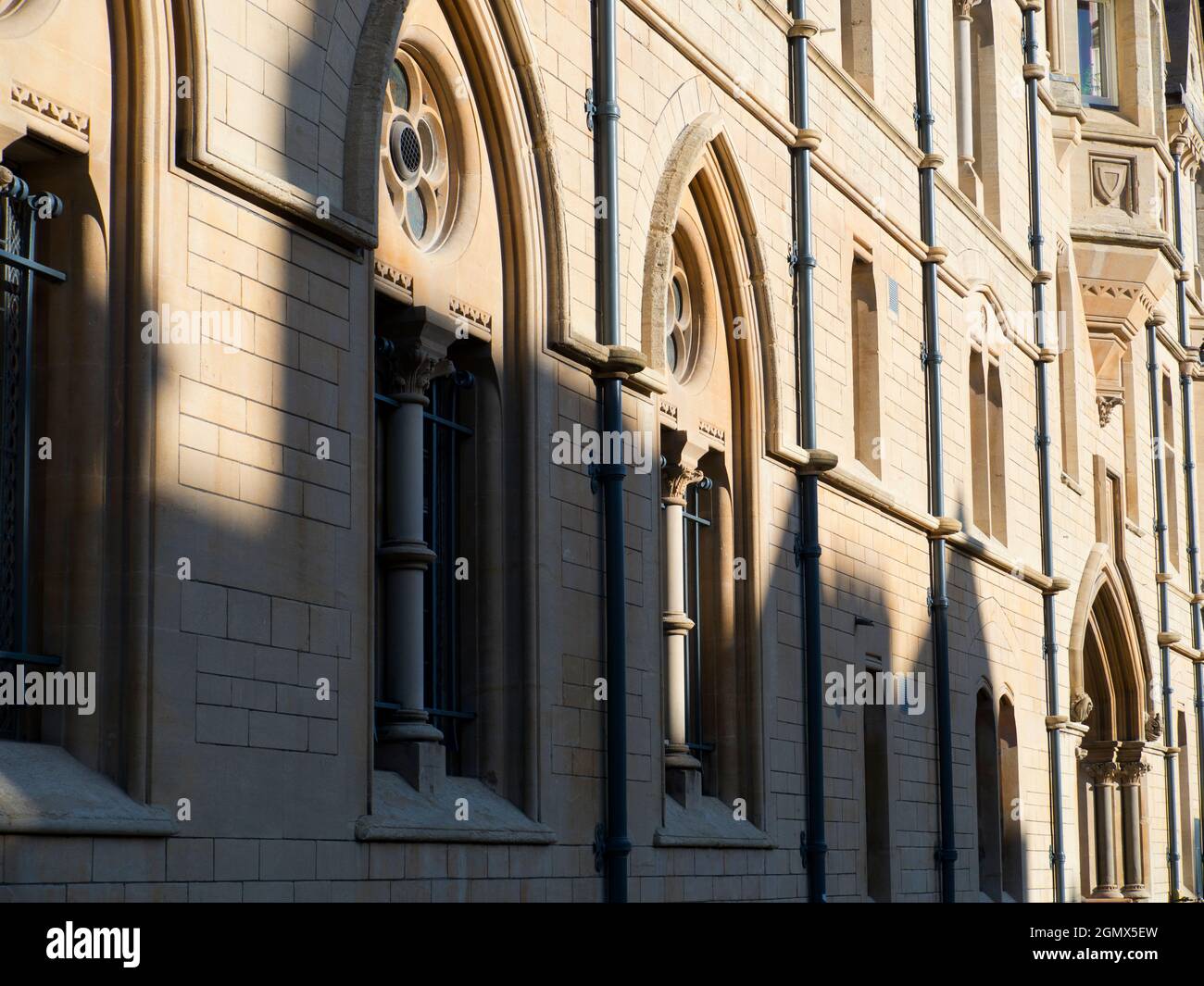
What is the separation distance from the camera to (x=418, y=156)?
12242mm

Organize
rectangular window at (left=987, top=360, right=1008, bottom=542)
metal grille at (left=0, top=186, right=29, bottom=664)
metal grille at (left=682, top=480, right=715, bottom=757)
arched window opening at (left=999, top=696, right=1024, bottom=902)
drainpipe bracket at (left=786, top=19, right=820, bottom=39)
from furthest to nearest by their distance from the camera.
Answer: rectangular window at (left=987, top=360, right=1008, bottom=542)
arched window opening at (left=999, top=696, right=1024, bottom=902)
drainpipe bracket at (left=786, top=19, right=820, bottom=39)
metal grille at (left=682, top=480, right=715, bottom=757)
metal grille at (left=0, top=186, right=29, bottom=664)

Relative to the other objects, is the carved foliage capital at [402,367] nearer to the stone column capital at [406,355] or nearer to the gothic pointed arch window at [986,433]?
the stone column capital at [406,355]

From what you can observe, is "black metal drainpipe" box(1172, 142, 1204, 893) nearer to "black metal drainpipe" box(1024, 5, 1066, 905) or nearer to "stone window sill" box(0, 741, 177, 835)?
"black metal drainpipe" box(1024, 5, 1066, 905)

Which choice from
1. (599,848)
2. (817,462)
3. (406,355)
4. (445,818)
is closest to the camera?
(445,818)

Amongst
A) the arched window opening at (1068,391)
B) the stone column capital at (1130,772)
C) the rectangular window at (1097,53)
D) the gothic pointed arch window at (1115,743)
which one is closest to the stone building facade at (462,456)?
the arched window opening at (1068,391)

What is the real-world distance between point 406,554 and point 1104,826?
19.6m

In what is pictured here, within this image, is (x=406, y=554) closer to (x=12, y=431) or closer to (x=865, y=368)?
(x=12, y=431)

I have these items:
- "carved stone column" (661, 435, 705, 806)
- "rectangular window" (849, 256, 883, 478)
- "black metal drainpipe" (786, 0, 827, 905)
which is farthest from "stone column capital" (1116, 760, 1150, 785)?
Answer: "carved stone column" (661, 435, 705, 806)

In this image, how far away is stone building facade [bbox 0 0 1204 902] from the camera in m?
8.88

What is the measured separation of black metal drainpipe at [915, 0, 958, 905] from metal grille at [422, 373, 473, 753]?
904 centimetres

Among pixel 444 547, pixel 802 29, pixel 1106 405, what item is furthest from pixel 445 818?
pixel 1106 405

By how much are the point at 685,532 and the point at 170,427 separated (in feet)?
23.8

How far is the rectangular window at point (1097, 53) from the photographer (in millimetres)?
29438
